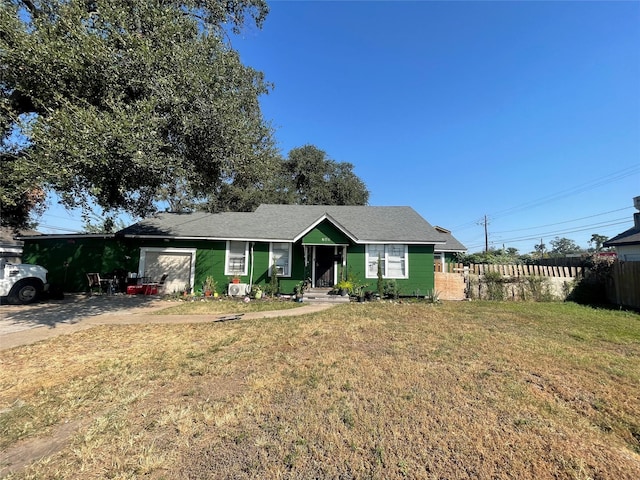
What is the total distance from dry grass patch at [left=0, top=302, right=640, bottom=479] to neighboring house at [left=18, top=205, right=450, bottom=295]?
23.6 feet

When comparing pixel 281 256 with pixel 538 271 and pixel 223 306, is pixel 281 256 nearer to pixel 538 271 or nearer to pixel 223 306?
pixel 223 306

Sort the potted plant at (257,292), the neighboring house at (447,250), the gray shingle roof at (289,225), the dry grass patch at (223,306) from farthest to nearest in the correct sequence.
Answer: the neighboring house at (447,250)
the gray shingle roof at (289,225)
the potted plant at (257,292)
the dry grass patch at (223,306)

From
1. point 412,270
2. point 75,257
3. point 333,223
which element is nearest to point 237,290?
point 333,223

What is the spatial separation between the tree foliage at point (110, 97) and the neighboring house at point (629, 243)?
2184 cm

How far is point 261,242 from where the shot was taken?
14711mm

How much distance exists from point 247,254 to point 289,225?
2.82 meters

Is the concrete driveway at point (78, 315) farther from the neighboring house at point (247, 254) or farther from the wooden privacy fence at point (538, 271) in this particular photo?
the wooden privacy fence at point (538, 271)

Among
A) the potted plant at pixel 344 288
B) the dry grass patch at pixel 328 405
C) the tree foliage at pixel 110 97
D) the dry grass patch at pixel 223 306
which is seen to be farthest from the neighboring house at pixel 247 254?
the dry grass patch at pixel 328 405

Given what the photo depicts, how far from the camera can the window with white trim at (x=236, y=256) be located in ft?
48.1

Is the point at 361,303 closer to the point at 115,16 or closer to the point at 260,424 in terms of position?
the point at 260,424

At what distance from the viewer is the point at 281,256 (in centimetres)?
1481

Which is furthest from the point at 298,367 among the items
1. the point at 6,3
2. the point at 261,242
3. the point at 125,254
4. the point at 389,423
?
the point at 125,254

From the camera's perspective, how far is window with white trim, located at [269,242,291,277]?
14.7 metres

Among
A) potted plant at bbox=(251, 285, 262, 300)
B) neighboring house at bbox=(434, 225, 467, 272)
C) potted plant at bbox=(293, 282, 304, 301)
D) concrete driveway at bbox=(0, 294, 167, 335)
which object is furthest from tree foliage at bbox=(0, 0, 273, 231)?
neighboring house at bbox=(434, 225, 467, 272)
